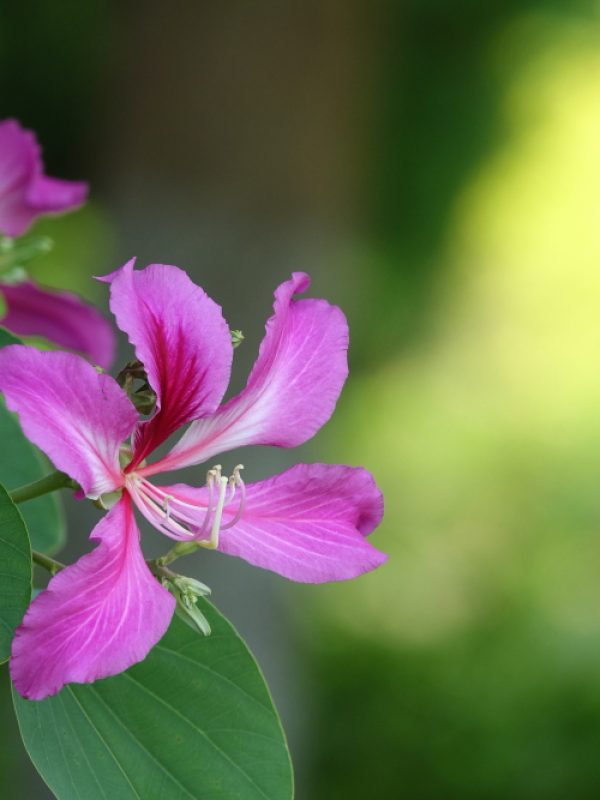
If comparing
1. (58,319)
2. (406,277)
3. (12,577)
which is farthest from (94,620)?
(406,277)

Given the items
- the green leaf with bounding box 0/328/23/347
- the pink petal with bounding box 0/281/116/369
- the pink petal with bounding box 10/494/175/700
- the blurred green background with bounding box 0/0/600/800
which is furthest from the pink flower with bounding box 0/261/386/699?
the blurred green background with bounding box 0/0/600/800

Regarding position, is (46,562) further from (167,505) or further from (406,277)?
(406,277)

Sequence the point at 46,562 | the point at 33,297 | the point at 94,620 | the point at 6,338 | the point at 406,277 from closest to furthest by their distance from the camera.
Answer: the point at 94,620 < the point at 46,562 < the point at 6,338 < the point at 33,297 < the point at 406,277

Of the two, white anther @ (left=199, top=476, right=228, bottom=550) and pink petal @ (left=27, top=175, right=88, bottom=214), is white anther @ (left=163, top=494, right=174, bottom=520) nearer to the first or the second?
white anther @ (left=199, top=476, right=228, bottom=550)

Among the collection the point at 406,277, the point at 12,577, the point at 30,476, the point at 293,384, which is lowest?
the point at 406,277

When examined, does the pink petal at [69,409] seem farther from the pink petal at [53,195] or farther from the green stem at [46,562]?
the pink petal at [53,195]
